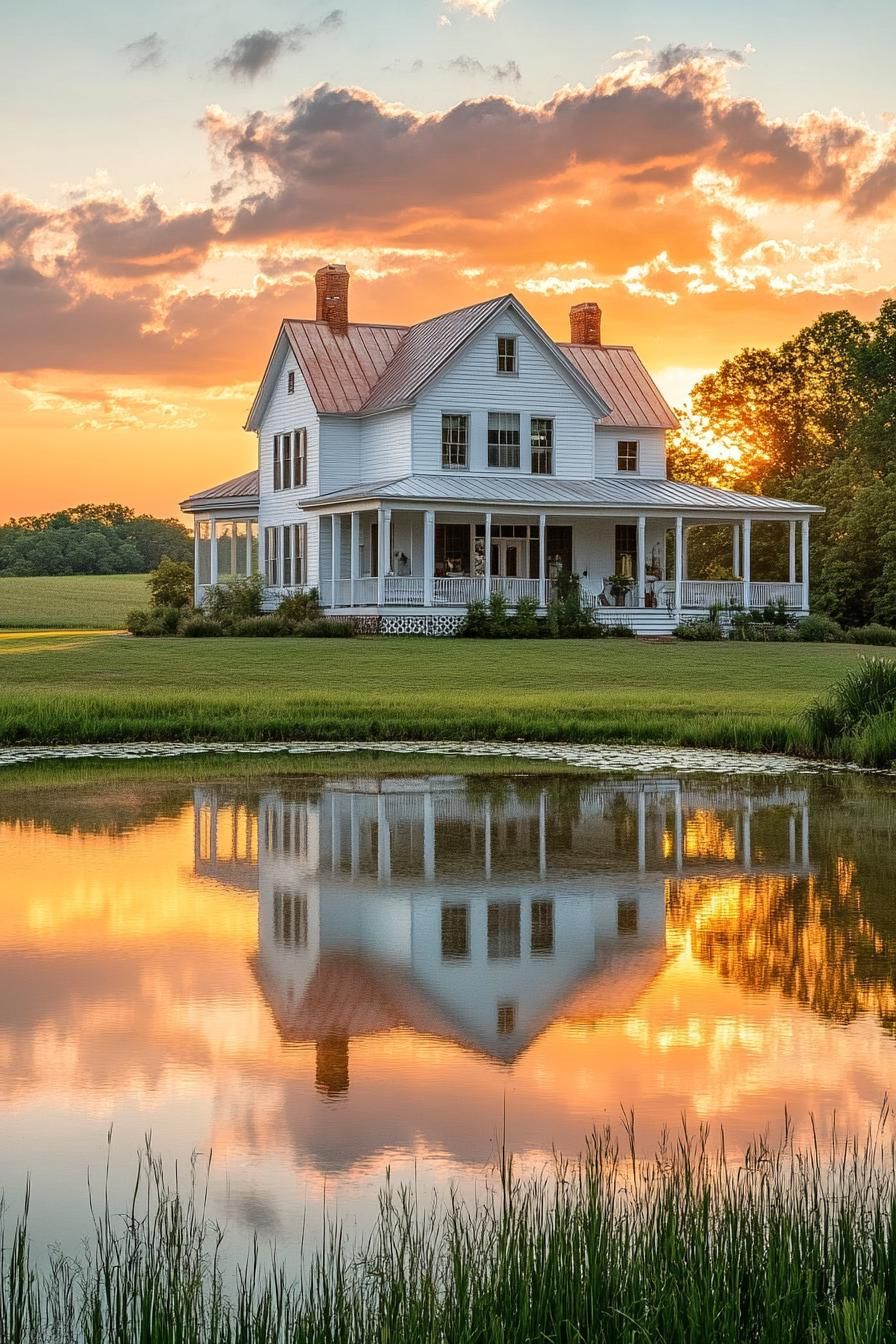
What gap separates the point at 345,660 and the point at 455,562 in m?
13.5

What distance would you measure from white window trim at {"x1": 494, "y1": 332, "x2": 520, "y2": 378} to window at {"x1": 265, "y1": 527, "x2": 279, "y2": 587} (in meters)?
8.94

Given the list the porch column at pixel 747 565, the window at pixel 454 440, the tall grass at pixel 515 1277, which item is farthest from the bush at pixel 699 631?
the tall grass at pixel 515 1277

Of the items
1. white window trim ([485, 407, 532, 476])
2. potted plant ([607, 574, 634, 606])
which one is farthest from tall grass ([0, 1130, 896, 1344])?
white window trim ([485, 407, 532, 476])

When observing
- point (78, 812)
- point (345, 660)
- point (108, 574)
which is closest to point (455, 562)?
point (345, 660)

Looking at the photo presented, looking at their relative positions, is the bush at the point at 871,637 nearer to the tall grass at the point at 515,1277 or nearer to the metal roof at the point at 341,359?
the metal roof at the point at 341,359

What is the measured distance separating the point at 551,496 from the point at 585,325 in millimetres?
14003

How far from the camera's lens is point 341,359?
53031 millimetres

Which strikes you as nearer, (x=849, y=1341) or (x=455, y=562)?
(x=849, y=1341)

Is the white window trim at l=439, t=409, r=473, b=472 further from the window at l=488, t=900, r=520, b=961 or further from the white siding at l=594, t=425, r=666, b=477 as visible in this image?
the window at l=488, t=900, r=520, b=961

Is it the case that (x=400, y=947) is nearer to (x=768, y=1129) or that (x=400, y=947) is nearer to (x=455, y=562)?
(x=768, y=1129)

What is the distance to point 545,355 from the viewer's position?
166 feet

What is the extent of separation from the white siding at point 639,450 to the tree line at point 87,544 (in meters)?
61.0

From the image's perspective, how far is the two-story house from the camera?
4678 cm

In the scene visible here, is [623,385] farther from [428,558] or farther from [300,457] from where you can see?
[428,558]
